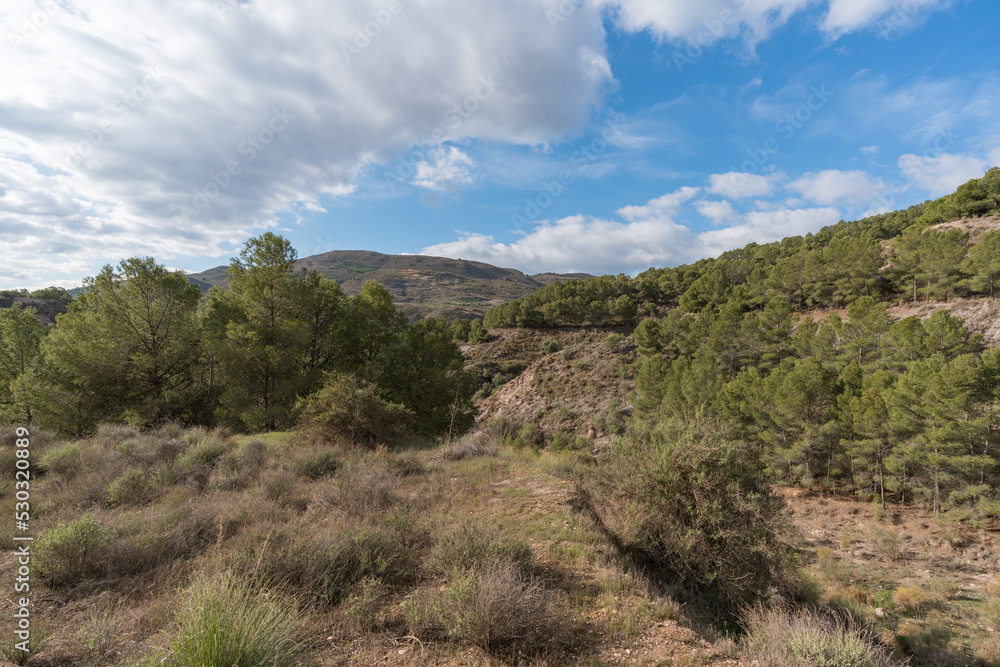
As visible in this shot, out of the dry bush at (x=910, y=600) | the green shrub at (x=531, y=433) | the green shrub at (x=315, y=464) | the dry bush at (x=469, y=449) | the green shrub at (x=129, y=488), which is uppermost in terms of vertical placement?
the green shrub at (x=129, y=488)

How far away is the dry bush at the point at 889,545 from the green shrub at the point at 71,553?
23.1 m

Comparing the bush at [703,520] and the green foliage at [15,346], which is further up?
the green foliage at [15,346]

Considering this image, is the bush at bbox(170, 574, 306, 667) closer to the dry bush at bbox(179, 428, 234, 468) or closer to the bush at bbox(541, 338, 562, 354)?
the dry bush at bbox(179, 428, 234, 468)

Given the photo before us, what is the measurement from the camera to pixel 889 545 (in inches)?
569

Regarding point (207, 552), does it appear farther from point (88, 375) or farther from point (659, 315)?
point (659, 315)

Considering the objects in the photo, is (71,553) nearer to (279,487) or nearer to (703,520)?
(279,487)

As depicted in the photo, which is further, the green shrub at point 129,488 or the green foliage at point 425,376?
the green foliage at point 425,376

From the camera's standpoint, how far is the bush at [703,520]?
17.4ft

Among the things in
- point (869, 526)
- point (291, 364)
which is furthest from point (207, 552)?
point (869, 526)

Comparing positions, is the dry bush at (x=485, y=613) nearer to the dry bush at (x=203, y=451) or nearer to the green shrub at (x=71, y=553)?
the green shrub at (x=71, y=553)

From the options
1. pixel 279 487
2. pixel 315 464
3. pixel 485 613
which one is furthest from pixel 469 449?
pixel 485 613

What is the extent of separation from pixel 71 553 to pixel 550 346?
169 ft

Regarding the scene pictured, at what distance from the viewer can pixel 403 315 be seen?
17.6 meters

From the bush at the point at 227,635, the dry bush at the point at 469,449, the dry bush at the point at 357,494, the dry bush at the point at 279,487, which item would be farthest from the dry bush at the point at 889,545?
the bush at the point at 227,635
